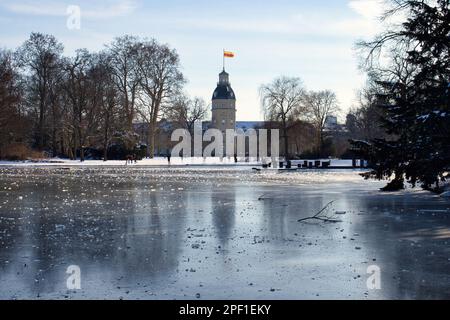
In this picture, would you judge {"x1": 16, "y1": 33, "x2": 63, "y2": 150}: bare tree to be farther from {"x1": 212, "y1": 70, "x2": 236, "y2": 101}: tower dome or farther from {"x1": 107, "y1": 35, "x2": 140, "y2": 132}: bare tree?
{"x1": 212, "y1": 70, "x2": 236, "y2": 101}: tower dome

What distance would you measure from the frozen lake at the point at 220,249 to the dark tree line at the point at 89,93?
50.1 m

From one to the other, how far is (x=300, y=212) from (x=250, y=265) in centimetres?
726

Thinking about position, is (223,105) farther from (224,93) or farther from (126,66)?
(126,66)

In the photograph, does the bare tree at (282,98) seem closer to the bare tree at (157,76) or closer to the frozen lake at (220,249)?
the bare tree at (157,76)

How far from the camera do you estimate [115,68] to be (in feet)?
239

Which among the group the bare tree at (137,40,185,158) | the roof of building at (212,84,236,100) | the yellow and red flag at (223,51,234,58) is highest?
the yellow and red flag at (223,51,234,58)

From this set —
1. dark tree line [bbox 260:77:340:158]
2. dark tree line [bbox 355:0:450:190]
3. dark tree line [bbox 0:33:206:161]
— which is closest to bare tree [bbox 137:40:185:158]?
dark tree line [bbox 0:33:206:161]

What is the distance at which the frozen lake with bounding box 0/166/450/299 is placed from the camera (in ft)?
23.6

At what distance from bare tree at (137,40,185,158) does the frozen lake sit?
5555 centimetres

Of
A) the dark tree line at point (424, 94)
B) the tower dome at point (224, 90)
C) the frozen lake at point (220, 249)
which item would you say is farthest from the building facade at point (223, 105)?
the frozen lake at point (220, 249)

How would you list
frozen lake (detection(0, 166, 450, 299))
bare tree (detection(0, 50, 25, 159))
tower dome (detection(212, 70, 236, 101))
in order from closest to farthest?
frozen lake (detection(0, 166, 450, 299)) → bare tree (detection(0, 50, 25, 159)) → tower dome (detection(212, 70, 236, 101))

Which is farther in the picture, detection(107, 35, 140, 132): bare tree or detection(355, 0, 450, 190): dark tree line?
detection(107, 35, 140, 132): bare tree

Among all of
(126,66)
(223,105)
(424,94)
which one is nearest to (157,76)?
(126,66)

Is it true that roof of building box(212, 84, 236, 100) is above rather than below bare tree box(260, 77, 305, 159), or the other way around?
above
